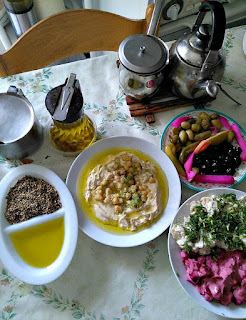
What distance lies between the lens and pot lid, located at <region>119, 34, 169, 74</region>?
0.94m

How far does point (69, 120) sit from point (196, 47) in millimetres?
450

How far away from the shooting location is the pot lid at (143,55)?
94 centimetres

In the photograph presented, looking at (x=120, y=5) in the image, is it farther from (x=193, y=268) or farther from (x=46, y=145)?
(x=193, y=268)

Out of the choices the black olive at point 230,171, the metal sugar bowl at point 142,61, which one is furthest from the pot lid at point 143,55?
the black olive at point 230,171

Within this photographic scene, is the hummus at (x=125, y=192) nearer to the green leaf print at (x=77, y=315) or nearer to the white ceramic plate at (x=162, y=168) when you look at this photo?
the white ceramic plate at (x=162, y=168)

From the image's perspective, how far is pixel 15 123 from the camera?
917 mm

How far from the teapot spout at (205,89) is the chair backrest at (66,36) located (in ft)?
1.09

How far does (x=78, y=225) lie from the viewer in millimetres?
876

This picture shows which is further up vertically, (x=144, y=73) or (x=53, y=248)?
(x=144, y=73)

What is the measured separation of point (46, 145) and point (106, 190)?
28 cm

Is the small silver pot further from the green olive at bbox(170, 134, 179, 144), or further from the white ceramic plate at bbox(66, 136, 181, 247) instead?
the green olive at bbox(170, 134, 179, 144)

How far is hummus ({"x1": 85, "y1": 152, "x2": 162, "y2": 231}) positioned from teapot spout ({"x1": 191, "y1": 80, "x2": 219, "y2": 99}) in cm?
29

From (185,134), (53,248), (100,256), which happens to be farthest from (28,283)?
(185,134)

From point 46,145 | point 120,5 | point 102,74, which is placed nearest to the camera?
point 46,145
